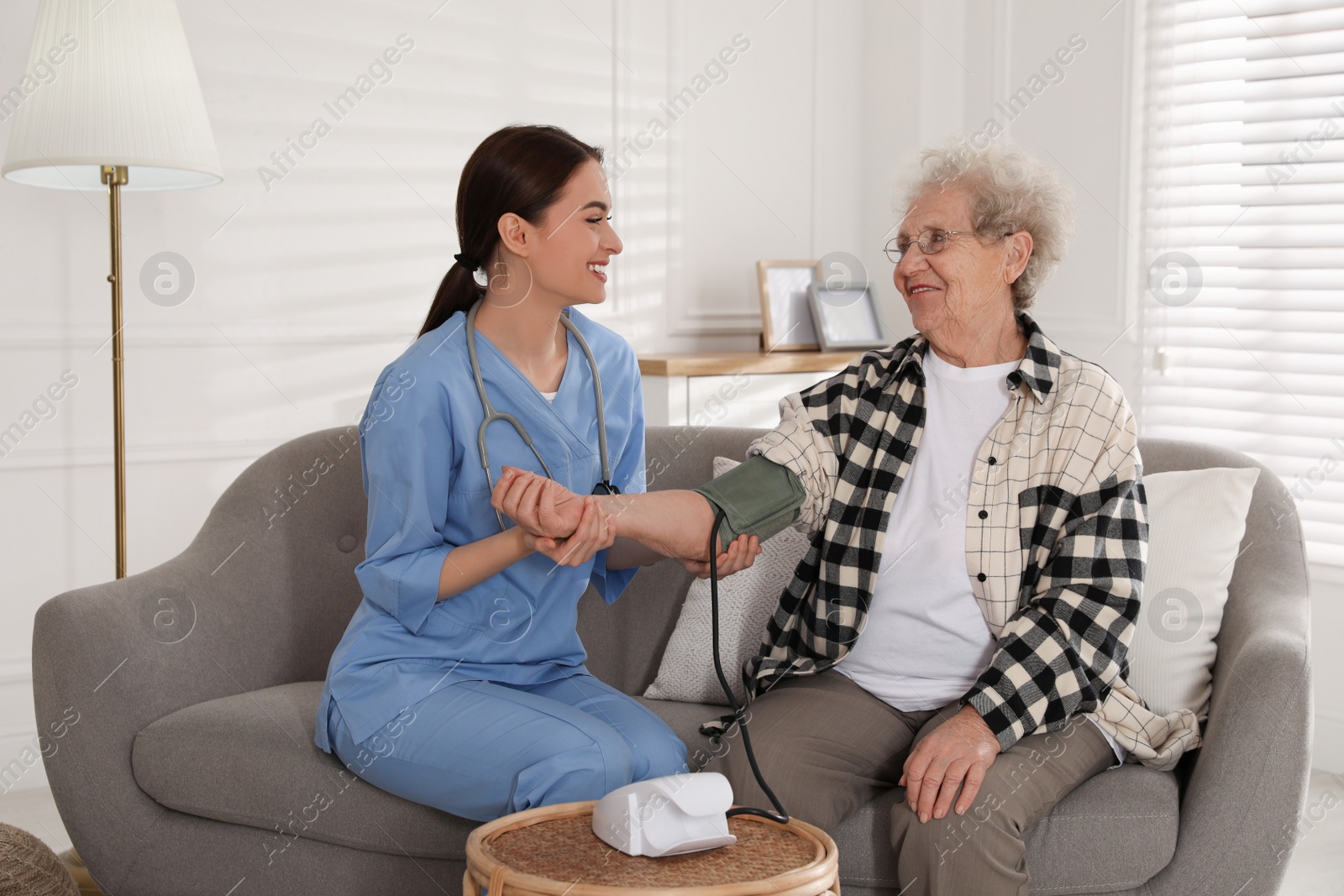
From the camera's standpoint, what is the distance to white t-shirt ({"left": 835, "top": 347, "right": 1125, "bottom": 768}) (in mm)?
1726

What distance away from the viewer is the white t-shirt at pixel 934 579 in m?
1.73

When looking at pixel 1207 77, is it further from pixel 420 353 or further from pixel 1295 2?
pixel 420 353

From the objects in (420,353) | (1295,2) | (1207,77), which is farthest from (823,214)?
(420,353)

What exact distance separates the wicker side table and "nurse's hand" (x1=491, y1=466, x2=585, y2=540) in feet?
1.23

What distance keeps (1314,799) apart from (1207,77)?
1896 millimetres

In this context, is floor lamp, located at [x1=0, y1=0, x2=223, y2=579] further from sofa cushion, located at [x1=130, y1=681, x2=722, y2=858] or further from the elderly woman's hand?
the elderly woman's hand

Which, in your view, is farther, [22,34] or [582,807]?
[22,34]

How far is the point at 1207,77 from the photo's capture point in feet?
10.6

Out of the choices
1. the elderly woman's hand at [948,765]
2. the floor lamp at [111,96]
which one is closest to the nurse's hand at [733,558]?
the elderly woman's hand at [948,765]

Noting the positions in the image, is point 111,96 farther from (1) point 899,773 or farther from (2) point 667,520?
(1) point 899,773

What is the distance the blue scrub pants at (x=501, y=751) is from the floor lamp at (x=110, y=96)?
103 cm

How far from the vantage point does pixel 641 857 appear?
4.00ft

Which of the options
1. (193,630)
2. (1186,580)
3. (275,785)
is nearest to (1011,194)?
(1186,580)

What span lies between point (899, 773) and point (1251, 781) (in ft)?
1.52
